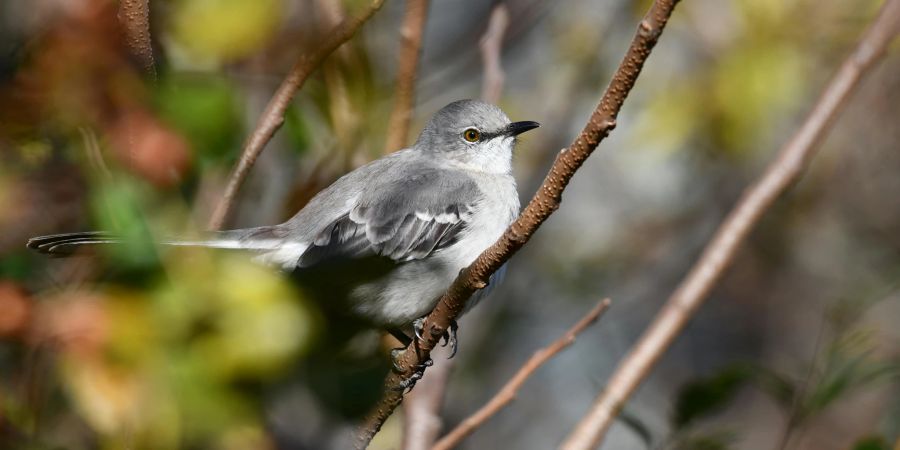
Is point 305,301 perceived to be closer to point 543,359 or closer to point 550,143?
point 543,359

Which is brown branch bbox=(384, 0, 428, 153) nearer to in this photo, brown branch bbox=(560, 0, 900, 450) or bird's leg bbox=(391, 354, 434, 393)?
bird's leg bbox=(391, 354, 434, 393)

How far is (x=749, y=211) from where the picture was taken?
2.86 metres

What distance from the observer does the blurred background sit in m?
1.73

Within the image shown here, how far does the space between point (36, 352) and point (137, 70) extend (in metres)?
0.63

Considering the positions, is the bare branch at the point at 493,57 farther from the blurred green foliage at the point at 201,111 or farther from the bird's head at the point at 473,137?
the blurred green foliage at the point at 201,111

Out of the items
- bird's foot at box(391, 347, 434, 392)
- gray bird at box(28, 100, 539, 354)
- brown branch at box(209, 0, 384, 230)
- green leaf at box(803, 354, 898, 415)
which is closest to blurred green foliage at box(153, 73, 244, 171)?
brown branch at box(209, 0, 384, 230)

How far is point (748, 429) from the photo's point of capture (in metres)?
7.50

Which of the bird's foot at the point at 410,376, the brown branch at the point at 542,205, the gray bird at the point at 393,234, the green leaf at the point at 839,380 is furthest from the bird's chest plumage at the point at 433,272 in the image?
the green leaf at the point at 839,380

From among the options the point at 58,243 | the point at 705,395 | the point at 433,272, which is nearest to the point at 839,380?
the point at 705,395

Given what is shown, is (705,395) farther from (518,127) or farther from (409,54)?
(518,127)

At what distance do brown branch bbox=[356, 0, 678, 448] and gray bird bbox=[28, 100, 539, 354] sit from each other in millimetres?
662

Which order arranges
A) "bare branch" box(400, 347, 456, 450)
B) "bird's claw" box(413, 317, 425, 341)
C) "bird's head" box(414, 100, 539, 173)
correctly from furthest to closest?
"bird's head" box(414, 100, 539, 173) < "bird's claw" box(413, 317, 425, 341) < "bare branch" box(400, 347, 456, 450)

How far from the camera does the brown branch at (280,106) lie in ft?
7.82

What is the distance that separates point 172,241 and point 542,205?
2.56 ft
